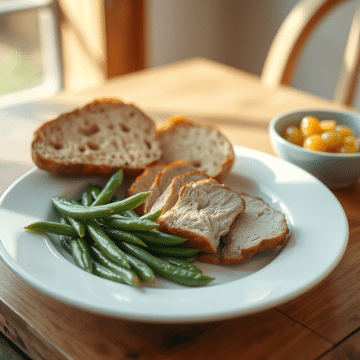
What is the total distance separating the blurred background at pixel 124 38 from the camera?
15.3ft

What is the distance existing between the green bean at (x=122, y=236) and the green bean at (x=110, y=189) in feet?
0.55

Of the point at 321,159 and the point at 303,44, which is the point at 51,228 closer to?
the point at 321,159

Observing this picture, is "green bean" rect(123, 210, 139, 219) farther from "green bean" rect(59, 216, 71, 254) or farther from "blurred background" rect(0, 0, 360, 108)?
"blurred background" rect(0, 0, 360, 108)

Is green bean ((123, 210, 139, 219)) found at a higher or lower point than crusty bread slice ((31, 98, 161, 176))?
lower

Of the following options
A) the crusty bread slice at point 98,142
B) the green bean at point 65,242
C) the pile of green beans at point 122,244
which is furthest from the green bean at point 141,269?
the crusty bread slice at point 98,142

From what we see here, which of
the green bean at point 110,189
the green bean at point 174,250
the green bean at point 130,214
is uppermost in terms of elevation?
the green bean at point 174,250

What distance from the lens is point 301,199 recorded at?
1.62 metres

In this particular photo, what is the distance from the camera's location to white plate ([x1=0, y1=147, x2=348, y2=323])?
1069 mm

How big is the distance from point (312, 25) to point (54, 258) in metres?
2.44

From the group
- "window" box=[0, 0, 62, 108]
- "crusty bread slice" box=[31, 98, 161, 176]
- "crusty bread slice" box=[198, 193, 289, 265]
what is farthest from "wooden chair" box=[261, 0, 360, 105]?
"window" box=[0, 0, 62, 108]

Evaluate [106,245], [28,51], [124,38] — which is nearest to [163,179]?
[106,245]

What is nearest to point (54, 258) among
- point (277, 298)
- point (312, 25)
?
point (277, 298)

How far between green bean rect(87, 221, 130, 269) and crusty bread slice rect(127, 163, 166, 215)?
0.23 metres

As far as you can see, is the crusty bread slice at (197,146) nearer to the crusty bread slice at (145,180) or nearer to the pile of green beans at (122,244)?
the crusty bread slice at (145,180)
